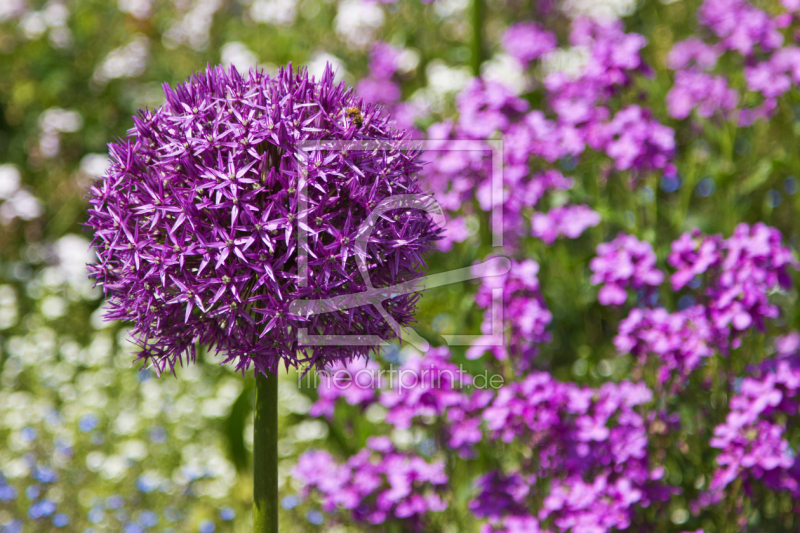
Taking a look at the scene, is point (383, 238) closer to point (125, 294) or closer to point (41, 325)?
point (125, 294)

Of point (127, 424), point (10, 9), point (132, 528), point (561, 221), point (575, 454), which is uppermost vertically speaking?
point (10, 9)

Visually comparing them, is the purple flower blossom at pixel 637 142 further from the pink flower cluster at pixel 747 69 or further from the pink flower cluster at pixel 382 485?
the pink flower cluster at pixel 382 485

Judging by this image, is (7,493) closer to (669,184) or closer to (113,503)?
(113,503)

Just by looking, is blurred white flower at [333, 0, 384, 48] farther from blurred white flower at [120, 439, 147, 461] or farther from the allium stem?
the allium stem

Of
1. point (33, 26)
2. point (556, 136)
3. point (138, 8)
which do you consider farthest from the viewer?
point (138, 8)

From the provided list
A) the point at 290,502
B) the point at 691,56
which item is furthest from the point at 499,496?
the point at 691,56

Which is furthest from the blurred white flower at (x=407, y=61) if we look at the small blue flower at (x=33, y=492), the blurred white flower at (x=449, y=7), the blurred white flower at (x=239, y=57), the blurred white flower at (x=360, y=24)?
the small blue flower at (x=33, y=492)
